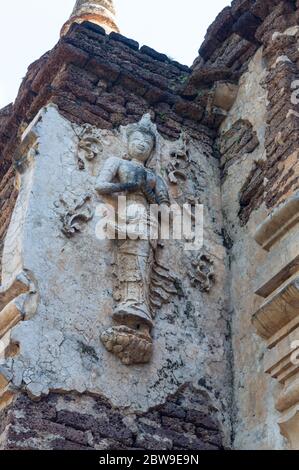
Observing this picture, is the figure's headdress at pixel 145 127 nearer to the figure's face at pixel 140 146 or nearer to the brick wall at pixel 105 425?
the figure's face at pixel 140 146

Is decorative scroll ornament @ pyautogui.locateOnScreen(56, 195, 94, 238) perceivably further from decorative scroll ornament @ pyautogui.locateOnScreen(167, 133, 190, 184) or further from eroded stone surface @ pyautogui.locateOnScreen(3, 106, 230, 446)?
decorative scroll ornament @ pyautogui.locateOnScreen(167, 133, 190, 184)

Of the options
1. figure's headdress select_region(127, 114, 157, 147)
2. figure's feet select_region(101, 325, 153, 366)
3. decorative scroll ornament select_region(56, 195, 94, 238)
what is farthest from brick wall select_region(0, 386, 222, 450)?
figure's headdress select_region(127, 114, 157, 147)

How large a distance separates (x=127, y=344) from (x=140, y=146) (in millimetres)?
1900

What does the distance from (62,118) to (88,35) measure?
1.21m

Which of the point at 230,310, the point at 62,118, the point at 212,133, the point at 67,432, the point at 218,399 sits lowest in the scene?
the point at 67,432

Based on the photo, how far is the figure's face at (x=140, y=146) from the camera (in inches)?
260

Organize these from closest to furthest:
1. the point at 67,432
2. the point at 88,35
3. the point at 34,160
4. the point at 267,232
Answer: the point at 67,432, the point at 267,232, the point at 34,160, the point at 88,35

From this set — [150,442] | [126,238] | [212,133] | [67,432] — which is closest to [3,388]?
[67,432]

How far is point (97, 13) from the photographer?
13039 mm

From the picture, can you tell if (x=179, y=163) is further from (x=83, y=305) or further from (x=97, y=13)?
(x=97, y=13)

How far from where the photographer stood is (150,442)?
5.21 meters

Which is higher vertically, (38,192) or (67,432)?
(38,192)

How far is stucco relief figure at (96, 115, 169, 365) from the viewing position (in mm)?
5492

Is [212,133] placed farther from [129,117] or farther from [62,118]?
[62,118]
